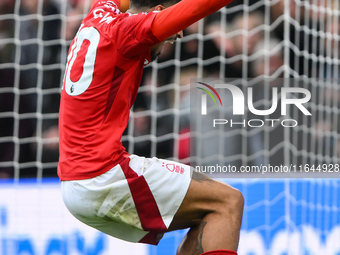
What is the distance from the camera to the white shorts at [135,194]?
1.91 m

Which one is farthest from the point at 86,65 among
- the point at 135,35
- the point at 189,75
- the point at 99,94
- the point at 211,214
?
the point at 189,75

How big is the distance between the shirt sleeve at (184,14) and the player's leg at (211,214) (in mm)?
548

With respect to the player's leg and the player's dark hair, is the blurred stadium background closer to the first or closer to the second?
the player's leg

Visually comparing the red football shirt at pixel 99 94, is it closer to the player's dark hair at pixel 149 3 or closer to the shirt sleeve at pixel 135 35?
the shirt sleeve at pixel 135 35

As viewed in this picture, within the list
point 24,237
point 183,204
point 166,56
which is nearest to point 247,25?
point 166,56

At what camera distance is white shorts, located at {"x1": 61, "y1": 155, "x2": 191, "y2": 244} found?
1.91 m

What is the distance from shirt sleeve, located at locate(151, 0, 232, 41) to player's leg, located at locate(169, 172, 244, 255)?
21.6 inches

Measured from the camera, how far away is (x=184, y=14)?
5.64 feet

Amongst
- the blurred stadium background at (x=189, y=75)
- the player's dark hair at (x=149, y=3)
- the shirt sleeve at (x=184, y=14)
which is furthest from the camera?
the blurred stadium background at (x=189, y=75)

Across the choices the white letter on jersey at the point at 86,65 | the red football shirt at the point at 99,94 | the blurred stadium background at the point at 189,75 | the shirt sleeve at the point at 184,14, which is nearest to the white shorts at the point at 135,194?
the red football shirt at the point at 99,94

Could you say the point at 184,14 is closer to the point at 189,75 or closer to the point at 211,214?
the point at 211,214

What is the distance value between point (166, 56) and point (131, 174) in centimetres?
256

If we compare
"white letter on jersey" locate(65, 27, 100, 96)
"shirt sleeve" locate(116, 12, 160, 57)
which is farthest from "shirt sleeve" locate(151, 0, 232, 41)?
"white letter on jersey" locate(65, 27, 100, 96)

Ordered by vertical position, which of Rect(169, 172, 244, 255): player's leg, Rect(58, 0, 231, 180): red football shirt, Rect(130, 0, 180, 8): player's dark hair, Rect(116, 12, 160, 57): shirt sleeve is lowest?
Rect(169, 172, 244, 255): player's leg
